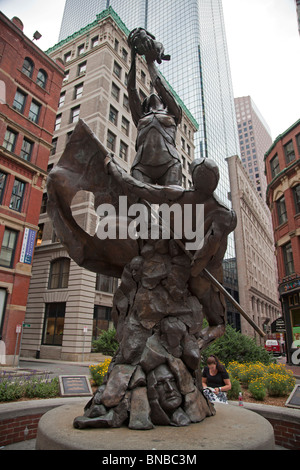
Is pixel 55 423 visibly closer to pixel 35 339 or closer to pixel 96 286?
pixel 96 286

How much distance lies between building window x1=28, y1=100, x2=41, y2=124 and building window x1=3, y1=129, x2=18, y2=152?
8.64 ft

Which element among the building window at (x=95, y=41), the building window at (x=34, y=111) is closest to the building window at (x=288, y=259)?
the building window at (x=34, y=111)

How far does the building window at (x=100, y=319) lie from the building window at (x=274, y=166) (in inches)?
751

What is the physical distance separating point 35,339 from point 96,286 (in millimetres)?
6669

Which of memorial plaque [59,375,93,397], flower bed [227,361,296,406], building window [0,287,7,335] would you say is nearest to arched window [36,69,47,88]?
building window [0,287,7,335]

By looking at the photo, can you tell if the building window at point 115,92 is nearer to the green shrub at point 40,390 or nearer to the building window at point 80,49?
the building window at point 80,49

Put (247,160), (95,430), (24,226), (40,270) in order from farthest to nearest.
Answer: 1. (247,160)
2. (40,270)
3. (24,226)
4. (95,430)

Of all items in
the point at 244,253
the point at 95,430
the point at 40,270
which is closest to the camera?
the point at 95,430

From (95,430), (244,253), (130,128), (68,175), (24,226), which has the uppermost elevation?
(130,128)

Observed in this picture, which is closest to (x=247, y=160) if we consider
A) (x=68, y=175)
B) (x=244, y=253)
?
(x=244, y=253)

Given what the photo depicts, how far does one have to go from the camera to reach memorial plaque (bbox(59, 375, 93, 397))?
20.3 ft

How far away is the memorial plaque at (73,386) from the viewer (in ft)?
20.3

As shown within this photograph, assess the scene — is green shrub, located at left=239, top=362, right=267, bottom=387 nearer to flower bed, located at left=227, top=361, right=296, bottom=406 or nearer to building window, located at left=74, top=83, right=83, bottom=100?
flower bed, located at left=227, top=361, right=296, bottom=406

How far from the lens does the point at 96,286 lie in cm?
2528
